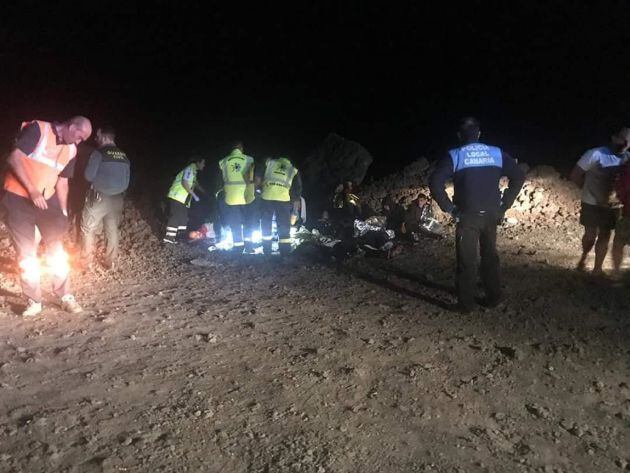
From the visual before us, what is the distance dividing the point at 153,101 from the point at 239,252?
21052 millimetres

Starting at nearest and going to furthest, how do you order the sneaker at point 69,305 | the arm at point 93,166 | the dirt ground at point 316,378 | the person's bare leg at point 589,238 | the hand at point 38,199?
the dirt ground at point 316,378 < the hand at point 38,199 < the sneaker at point 69,305 < the person's bare leg at point 589,238 < the arm at point 93,166

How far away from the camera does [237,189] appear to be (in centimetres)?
899

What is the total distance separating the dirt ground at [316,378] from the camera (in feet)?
11.0

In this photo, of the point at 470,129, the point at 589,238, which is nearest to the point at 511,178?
the point at 470,129

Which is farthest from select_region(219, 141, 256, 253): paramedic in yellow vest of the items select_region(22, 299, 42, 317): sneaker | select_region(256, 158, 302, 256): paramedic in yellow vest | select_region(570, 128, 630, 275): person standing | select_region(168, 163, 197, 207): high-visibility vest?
select_region(570, 128, 630, 275): person standing

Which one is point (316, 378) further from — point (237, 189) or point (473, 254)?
point (237, 189)

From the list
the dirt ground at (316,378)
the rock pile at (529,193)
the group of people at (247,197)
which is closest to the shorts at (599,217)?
the dirt ground at (316,378)

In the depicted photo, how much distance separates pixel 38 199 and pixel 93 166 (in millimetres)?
1957

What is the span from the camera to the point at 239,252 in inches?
351

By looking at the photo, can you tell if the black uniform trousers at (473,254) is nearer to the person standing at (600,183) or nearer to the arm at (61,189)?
the person standing at (600,183)

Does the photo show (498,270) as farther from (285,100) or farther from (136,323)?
(285,100)

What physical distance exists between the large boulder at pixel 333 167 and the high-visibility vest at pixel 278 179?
3567 millimetres

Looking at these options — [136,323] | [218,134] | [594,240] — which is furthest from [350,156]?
[218,134]

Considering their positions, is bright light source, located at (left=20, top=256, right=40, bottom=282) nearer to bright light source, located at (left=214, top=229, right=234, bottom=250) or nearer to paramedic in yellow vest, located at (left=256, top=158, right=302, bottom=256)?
bright light source, located at (left=214, top=229, right=234, bottom=250)
